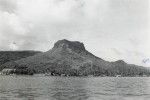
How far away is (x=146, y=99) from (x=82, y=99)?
578 inches

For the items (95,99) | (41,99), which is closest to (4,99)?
(41,99)

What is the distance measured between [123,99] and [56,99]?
1492 cm

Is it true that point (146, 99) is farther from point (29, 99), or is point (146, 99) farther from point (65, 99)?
point (29, 99)

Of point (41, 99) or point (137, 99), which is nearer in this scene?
point (41, 99)

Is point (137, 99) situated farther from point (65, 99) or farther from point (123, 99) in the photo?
point (65, 99)

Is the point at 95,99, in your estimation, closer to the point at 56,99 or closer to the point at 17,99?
the point at 56,99

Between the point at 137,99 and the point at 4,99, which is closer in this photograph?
the point at 4,99

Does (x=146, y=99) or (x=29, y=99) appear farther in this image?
(x=146, y=99)

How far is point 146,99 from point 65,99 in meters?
18.5

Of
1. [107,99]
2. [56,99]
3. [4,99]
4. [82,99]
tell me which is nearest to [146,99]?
[107,99]

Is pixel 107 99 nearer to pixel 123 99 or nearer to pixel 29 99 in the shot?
pixel 123 99

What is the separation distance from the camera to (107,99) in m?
67.9

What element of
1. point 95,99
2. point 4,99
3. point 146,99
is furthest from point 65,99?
point 146,99

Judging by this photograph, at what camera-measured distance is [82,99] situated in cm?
6712
